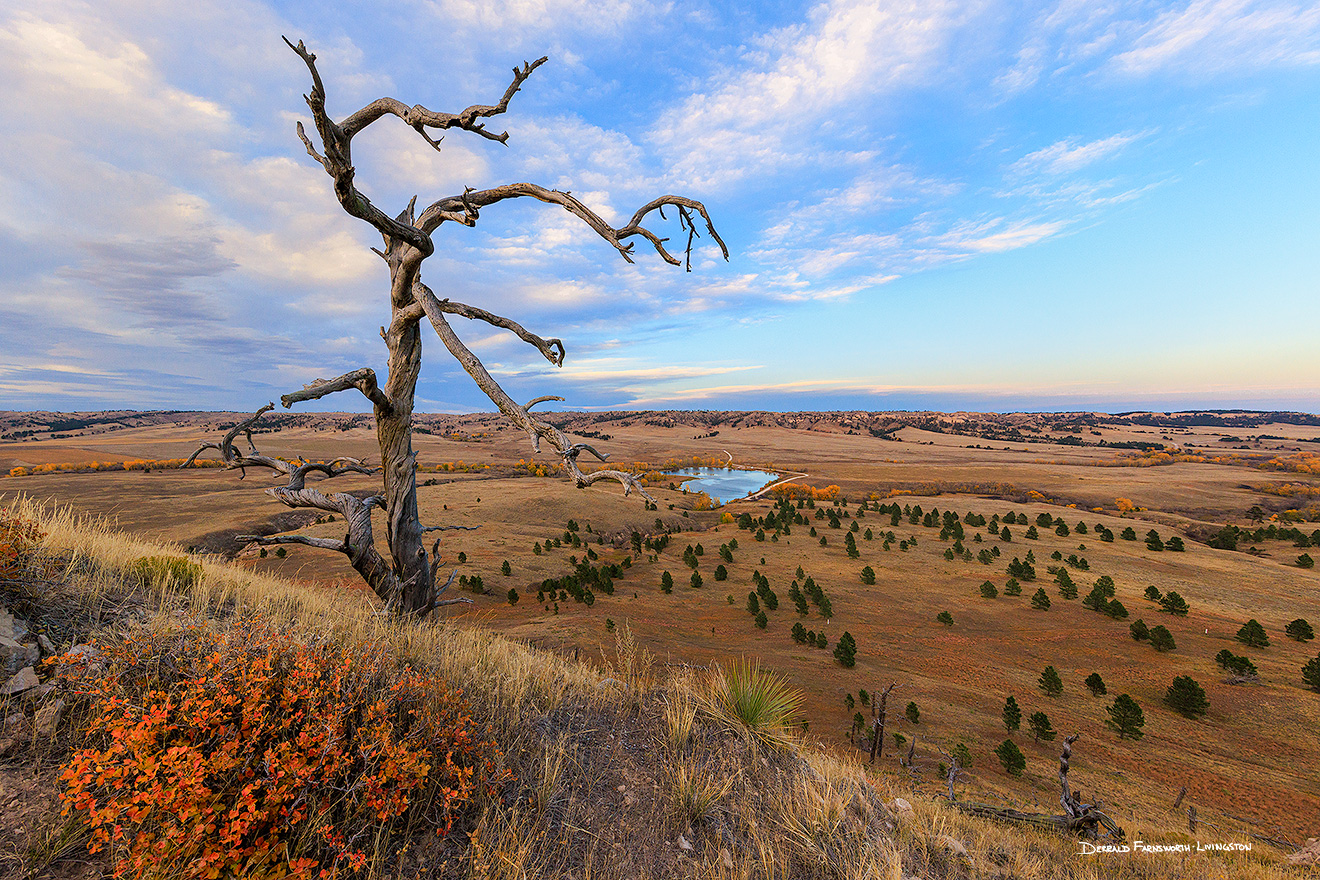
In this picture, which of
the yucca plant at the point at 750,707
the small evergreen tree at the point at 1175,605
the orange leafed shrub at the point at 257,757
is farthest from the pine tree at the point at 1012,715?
the small evergreen tree at the point at 1175,605

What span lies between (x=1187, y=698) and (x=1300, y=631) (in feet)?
28.2

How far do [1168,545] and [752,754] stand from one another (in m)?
35.1

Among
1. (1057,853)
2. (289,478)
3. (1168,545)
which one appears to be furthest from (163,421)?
(1168,545)

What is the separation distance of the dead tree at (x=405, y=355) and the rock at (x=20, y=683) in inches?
91.7

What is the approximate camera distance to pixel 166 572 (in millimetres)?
5738

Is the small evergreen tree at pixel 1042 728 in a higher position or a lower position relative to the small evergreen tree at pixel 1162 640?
higher

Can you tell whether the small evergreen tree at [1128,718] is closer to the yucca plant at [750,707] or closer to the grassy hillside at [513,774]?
the grassy hillside at [513,774]

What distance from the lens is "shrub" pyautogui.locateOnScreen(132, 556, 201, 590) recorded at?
18.2 ft

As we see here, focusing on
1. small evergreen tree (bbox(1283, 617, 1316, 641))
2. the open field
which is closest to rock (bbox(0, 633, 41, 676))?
the open field

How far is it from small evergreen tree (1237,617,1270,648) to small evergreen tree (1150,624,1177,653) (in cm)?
203

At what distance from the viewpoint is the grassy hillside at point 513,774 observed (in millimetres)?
2760

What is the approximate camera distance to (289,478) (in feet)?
20.3

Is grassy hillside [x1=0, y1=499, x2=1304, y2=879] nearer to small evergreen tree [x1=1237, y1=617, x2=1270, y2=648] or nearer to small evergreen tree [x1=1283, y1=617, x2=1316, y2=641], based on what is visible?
small evergreen tree [x1=1237, y1=617, x2=1270, y2=648]

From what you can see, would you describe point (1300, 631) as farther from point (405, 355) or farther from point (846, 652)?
point (405, 355)
